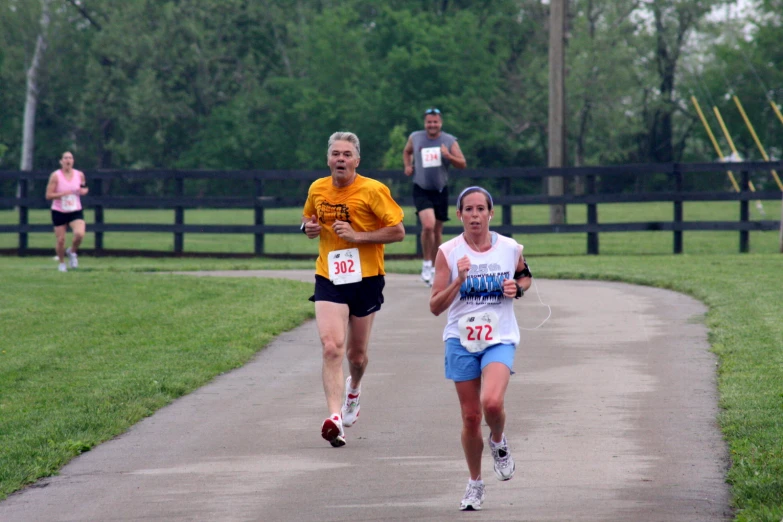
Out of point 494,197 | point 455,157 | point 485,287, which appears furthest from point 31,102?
point 485,287

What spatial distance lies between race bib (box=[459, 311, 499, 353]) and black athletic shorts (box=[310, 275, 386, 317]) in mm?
1802

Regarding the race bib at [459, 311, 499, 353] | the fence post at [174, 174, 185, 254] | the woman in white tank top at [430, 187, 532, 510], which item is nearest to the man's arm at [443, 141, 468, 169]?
the woman in white tank top at [430, 187, 532, 510]

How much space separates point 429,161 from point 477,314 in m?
8.81

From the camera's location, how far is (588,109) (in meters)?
63.4

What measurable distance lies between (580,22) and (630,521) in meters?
59.4

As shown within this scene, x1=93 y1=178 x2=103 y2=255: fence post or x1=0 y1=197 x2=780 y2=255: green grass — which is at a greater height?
x1=93 y1=178 x2=103 y2=255: fence post

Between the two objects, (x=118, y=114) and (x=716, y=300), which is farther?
(x=118, y=114)

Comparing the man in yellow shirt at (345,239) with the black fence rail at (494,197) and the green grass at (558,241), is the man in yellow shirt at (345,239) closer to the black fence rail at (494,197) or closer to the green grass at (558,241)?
the black fence rail at (494,197)

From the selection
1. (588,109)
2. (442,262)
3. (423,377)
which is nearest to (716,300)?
(423,377)

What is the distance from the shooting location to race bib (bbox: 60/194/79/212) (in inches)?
770

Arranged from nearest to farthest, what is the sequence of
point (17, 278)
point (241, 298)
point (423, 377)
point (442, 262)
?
point (442, 262) → point (423, 377) → point (241, 298) → point (17, 278)

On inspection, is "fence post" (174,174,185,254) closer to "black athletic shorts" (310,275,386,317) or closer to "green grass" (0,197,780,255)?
"green grass" (0,197,780,255)

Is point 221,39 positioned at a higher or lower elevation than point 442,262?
higher

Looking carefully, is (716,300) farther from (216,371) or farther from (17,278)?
(17,278)
